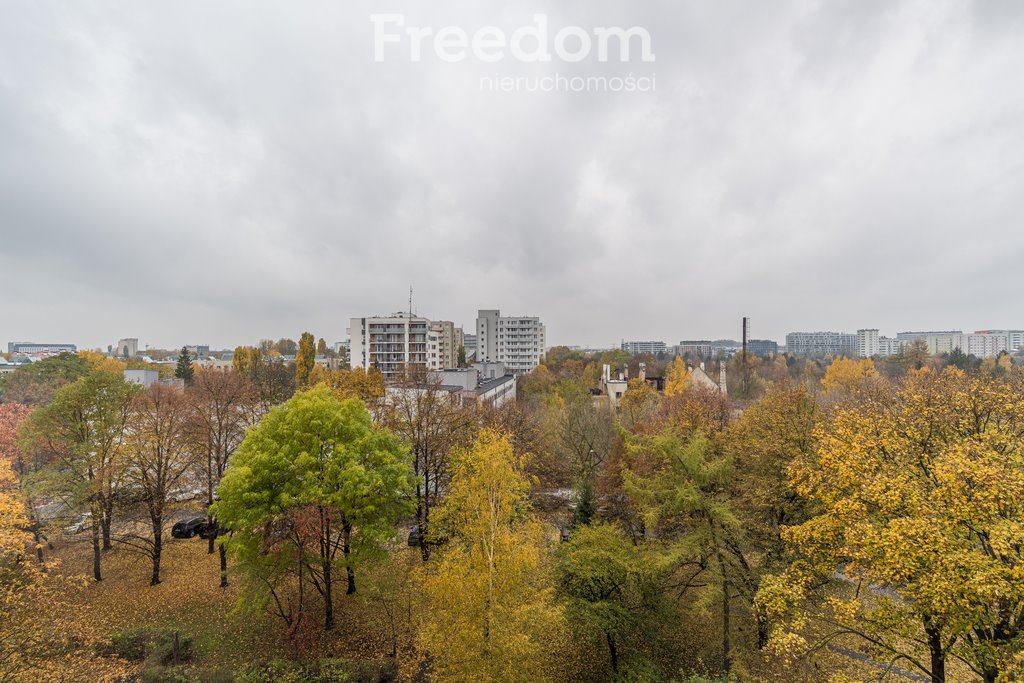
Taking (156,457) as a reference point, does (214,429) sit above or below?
above

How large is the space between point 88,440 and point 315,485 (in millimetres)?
12555

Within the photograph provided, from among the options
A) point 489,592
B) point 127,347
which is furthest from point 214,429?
point 127,347

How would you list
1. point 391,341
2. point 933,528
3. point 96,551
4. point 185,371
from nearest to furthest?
1. point 933,528
2. point 96,551
3. point 185,371
4. point 391,341

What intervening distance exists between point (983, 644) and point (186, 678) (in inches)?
696

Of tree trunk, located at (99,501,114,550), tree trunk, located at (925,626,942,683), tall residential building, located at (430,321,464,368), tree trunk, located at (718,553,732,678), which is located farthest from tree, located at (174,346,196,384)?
tree trunk, located at (925,626,942,683)

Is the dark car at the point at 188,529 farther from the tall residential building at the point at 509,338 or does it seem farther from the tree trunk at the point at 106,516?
the tall residential building at the point at 509,338

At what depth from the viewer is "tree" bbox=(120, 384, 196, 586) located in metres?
17.6

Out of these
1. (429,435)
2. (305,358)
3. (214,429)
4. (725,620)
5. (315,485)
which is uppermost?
(305,358)

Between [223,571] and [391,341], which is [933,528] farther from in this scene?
[391,341]

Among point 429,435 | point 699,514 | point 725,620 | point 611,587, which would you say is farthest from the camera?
point 429,435

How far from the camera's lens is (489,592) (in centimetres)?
1040

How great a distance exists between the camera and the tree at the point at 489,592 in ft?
33.2

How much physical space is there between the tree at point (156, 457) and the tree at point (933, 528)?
22.1 m

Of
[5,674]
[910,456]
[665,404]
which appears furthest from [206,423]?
[665,404]
